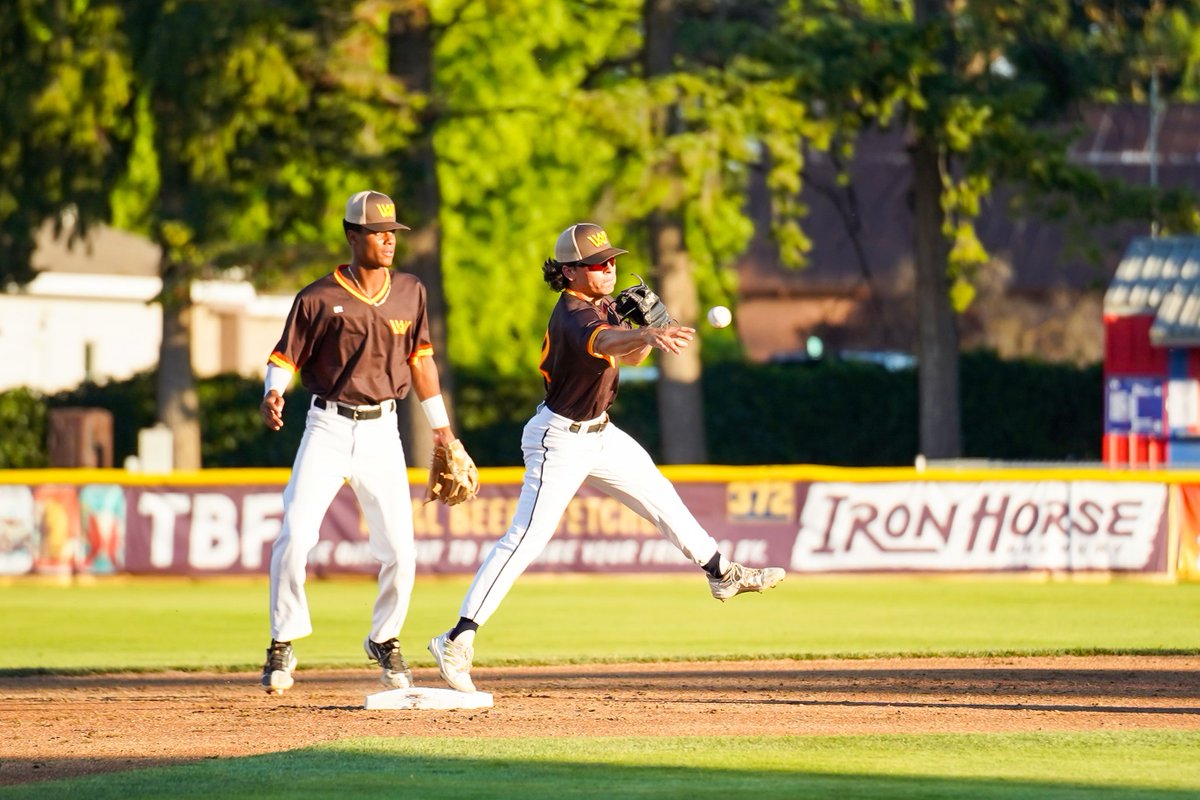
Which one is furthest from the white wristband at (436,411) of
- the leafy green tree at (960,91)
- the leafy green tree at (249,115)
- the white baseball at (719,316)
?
the leafy green tree at (960,91)

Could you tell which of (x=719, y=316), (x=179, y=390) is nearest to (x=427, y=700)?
(x=719, y=316)

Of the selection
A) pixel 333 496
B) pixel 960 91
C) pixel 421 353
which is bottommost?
pixel 333 496

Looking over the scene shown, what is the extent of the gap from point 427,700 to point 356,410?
1348 mm

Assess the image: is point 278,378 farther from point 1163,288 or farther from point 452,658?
point 1163,288

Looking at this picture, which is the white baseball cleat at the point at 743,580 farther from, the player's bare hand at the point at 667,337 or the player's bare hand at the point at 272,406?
the player's bare hand at the point at 272,406

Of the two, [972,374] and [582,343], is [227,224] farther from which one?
[582,343]

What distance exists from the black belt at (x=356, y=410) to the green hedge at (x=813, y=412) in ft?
72.6

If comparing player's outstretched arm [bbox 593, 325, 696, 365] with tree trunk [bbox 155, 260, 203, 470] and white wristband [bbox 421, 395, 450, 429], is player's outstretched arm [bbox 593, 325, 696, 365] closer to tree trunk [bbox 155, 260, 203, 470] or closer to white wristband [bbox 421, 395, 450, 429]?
white wristband [bbox 421, 395, 450, 429]

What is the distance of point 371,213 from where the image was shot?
9438 mm

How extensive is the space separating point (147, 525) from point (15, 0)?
1007 cm

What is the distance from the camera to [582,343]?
29.7 ft

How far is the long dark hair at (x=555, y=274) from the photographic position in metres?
9.39

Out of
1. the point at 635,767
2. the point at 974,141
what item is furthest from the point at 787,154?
the point at 635,767

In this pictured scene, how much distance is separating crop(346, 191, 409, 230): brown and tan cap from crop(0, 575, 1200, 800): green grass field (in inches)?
97.8
